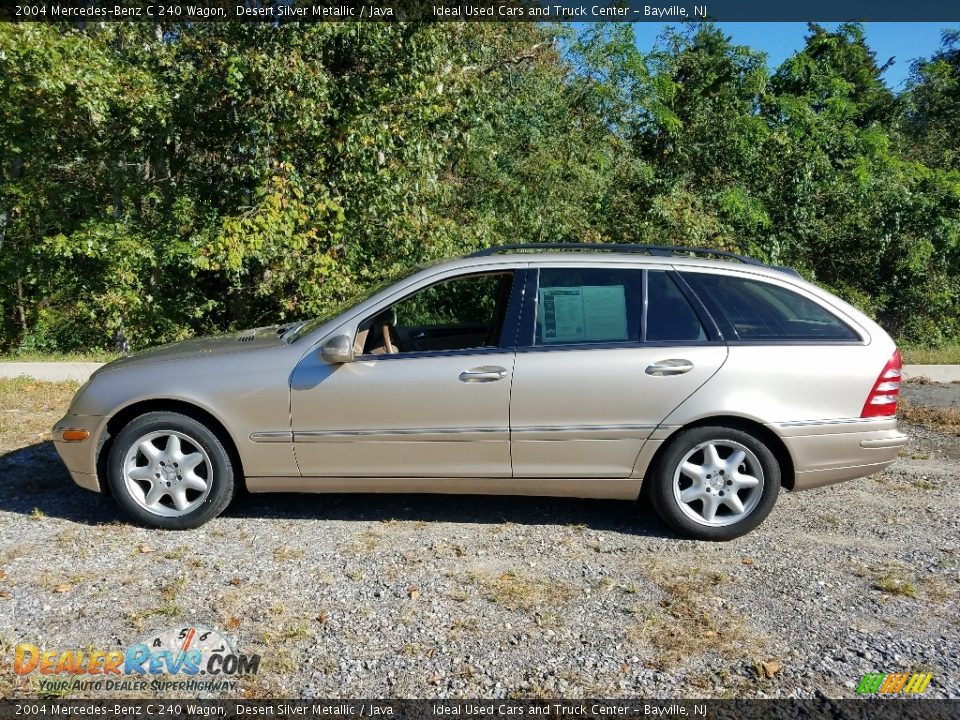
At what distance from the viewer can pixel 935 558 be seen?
4.80 m

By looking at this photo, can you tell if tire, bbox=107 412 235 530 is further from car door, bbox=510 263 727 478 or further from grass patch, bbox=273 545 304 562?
car door, bbox=510 263 727 478

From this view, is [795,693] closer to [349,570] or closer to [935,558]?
[935,558]

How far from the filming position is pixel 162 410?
518 cm

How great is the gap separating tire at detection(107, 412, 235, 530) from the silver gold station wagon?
0.03ft

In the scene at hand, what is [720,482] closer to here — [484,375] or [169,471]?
[484,375]

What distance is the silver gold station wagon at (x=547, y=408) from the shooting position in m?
5.03

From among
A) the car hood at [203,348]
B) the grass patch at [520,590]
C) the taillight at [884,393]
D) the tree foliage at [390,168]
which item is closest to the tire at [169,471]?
the car hood at [203,348]

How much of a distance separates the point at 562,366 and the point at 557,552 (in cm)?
104

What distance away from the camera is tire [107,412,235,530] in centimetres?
510

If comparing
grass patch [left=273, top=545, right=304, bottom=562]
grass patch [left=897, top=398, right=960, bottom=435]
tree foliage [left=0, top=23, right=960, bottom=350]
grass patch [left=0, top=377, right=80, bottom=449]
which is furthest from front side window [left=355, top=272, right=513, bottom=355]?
grass patch [left=897, top=398, right=960, bottom=435]

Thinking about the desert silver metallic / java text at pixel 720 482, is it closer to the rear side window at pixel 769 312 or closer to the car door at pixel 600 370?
the car door at pixel 600 370

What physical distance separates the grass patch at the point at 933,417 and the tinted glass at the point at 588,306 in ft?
14.1

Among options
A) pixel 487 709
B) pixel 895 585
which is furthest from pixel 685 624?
pixel 895 585

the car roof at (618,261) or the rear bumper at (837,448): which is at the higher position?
the car roof at (618,261)
